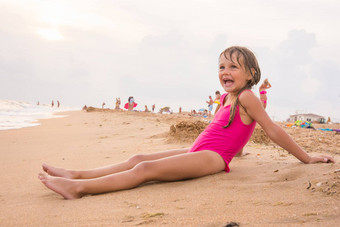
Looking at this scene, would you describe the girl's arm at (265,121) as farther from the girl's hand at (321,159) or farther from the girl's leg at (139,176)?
the girl's leg at (139,176)

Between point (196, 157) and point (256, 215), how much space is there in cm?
102

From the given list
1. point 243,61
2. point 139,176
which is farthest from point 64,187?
point 243,61

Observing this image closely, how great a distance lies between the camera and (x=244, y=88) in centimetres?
275

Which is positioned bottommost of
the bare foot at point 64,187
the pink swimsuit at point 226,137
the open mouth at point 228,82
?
the bare foot at point 64,187

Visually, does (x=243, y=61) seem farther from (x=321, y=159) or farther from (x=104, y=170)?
(x=104, y=170)

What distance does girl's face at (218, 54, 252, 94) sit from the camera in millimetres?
2711

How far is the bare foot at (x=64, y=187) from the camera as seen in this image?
243cm

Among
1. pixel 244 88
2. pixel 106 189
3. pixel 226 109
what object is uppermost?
pixel 244 88

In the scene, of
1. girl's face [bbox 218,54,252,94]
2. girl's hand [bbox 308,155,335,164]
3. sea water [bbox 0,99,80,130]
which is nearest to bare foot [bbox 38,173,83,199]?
girl's face [bbox 218,54,252,94]

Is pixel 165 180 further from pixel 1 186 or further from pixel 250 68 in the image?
Result: pixel 1 186

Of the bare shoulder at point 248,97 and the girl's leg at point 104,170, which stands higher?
the bare shoulder at point 248,97

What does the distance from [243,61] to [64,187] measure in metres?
1.85

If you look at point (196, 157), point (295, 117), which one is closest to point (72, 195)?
point (196, 157)

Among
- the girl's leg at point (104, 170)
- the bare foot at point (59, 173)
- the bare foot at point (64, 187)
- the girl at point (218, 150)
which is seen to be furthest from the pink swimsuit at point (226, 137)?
the bare foot at point (59, 173)
